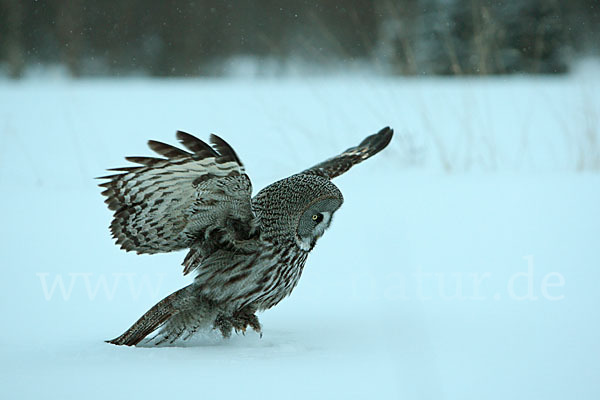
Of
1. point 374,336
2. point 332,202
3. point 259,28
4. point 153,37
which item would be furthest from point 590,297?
point 153,37

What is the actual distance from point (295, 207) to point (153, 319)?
798 mm

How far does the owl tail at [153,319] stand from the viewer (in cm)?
286

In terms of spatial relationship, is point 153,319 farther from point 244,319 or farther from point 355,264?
point 355,264

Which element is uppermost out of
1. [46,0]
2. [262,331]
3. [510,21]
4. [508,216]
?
[46,0]

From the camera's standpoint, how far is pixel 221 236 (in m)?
2.92

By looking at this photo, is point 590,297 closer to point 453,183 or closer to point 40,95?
point 453,183

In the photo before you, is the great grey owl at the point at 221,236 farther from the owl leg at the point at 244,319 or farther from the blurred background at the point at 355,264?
the blurred background at the point at 355,264

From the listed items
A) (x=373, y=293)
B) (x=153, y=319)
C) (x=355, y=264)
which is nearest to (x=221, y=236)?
(x=153, y=319)

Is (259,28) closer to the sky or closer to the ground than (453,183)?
closer to the sky

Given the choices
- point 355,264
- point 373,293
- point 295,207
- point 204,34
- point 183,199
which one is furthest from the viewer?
point 204,34

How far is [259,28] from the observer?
15727mm

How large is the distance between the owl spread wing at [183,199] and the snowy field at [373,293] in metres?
0.46

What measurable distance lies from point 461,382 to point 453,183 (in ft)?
10.3

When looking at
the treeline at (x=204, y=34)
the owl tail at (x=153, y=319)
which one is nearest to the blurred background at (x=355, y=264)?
the owl tail at (x=153, y=319)
